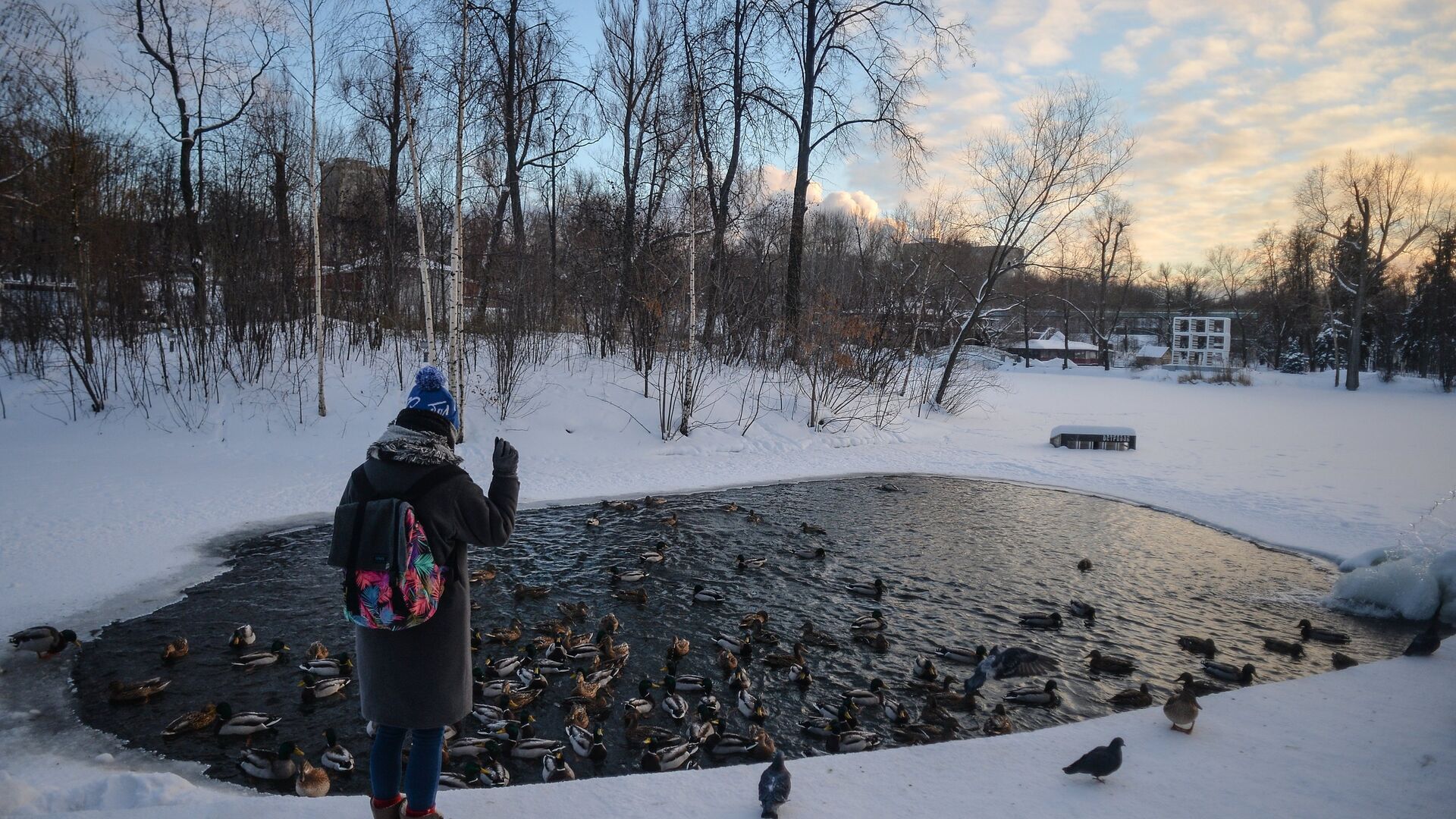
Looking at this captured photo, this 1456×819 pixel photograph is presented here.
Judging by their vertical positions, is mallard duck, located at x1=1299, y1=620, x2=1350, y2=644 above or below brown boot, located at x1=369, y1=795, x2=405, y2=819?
below

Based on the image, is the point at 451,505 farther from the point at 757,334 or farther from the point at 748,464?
the point at 757,334

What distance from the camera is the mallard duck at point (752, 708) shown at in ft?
17.7

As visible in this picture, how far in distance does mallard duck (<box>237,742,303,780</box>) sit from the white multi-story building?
6740cm

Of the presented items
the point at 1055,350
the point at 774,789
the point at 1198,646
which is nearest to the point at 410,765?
the point at 774,789

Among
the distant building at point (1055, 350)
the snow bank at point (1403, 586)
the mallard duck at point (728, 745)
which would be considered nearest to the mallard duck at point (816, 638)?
the mallard duck at point (728, 745)

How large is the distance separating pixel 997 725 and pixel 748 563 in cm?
418

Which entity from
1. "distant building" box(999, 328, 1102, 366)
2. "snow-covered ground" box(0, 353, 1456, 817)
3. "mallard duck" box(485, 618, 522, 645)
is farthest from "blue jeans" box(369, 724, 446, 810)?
"distant building" box(999, 328, 1102, 366)

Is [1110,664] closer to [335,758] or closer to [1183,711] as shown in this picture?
[1183,711]

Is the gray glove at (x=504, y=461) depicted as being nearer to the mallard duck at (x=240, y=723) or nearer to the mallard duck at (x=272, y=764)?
the mallard duck at (x=272, y=764)

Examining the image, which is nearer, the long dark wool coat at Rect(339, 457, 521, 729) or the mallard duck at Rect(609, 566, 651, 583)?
the long dark wool coat at Rect(339, 457, 521, 729)

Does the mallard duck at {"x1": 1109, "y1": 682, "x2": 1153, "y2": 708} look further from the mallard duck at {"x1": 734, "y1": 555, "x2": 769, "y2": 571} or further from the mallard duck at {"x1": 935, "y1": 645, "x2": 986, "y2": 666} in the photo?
the mallard duck at {"x1": 734, "y1": 555, "x2": 769, "y2": 571}

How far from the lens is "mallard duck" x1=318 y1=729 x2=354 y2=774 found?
14.7 feet

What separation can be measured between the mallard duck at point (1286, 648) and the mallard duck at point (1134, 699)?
6.87 ft

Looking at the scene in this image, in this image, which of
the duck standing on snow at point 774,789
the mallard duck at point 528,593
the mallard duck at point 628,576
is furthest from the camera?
the mallard duck at point 628,576
